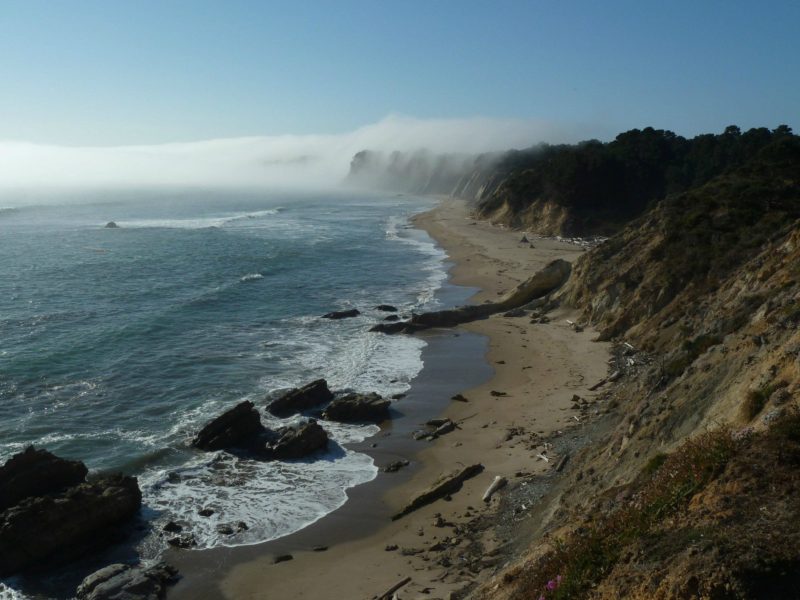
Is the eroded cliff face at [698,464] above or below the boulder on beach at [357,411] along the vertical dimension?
above

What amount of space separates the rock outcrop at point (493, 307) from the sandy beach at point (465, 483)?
48.1 inches

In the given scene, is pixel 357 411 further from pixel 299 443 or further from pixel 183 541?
Answer: pixel 183 541

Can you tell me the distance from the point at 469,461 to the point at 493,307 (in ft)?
65.7

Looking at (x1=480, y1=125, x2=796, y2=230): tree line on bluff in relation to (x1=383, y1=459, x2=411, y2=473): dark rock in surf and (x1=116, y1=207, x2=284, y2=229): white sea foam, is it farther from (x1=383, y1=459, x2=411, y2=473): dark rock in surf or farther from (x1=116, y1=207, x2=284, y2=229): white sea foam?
(x1=383, y1=459, x2=411, y2=473): dark rock in surf

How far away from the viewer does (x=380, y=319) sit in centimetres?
4153

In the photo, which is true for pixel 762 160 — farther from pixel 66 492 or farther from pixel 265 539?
pixel 66 492

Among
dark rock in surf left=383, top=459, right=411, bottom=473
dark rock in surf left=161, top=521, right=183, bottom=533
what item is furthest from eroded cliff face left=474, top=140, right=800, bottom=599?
dark rock in surf left=161, top=521, right=183, bottom=533

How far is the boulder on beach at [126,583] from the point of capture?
15.2m

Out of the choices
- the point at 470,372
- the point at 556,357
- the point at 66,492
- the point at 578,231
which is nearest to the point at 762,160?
the point at 556,357

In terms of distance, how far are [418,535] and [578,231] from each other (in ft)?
202

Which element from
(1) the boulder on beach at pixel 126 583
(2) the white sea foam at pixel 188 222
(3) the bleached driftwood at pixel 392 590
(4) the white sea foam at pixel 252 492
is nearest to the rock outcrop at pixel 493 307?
(4) the white sea foam at pixel 252 492

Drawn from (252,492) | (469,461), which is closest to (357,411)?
(469,461)

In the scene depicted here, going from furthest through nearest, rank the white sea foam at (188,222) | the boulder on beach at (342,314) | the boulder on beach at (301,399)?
1. the white sea foam at (188,222)
2. the boulder on beach at (342,314)
3. the boulder on beach at (301,399)

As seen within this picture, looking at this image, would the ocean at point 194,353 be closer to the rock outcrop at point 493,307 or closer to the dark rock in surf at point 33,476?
the rock outcrop at point 493,307
